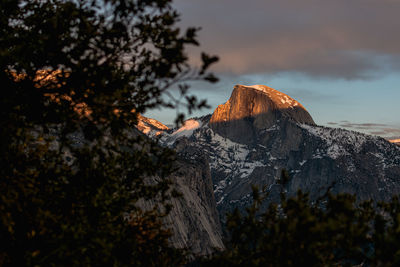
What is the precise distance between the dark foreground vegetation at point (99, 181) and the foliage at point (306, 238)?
0.03m

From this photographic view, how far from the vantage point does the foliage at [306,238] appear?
8875mm

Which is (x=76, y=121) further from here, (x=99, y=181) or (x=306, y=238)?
(x=306, y=238)

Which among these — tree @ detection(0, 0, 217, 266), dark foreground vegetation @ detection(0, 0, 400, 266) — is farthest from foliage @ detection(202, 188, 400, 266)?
tree @ detection(0, 0, 217, 266)

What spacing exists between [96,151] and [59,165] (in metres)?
2.57

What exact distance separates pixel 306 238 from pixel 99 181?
20.0 feet

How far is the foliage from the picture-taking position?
888 centimetres

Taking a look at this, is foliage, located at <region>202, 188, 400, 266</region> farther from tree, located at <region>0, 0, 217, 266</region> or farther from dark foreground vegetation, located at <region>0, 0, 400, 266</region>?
tree, located at <region>0, 0, 217, 266</region>

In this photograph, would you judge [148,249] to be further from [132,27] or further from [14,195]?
→ [132,27]

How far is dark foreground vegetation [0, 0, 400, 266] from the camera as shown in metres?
9.61

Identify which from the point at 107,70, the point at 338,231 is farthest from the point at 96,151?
the point at 338,231

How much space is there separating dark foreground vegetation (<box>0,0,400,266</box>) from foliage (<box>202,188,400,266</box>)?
0.03m

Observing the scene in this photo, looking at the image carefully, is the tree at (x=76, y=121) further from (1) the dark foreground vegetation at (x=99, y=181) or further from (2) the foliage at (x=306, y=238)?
(2) the foliage at (x=306, y=238)

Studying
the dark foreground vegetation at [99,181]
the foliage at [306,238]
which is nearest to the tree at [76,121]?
the dark foreground vegetation at [99,181]

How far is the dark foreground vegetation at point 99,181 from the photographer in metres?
A: 9.61
